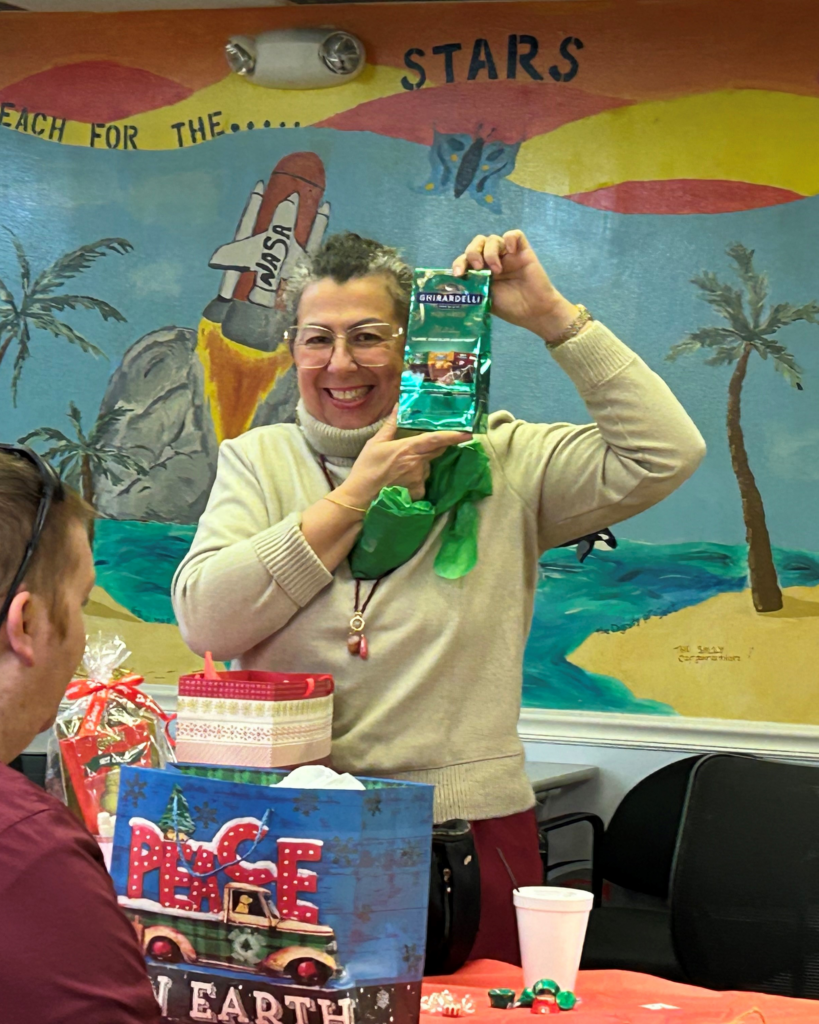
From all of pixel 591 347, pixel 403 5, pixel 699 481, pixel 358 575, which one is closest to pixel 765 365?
pixel 699 481

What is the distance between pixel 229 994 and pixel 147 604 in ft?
10.2

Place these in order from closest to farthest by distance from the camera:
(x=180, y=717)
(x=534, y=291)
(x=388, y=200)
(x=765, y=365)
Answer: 1. (x=180, y=717)
2. (x=534, y=291)
3. (x=765, y=365)
4. (x=388, y=200)

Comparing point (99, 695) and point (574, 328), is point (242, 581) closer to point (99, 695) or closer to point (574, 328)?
point (99, 695)

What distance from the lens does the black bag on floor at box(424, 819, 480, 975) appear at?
1.28 metres

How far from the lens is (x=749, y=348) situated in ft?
12.1

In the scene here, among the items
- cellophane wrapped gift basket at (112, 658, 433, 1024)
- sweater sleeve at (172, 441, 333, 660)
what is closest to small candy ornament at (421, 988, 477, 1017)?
Result: cellophane wrapped gift basket at (112, 658, 433, 1024)

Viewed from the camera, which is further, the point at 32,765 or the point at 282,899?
the point at 32,765

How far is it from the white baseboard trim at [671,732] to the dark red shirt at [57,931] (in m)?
3.00

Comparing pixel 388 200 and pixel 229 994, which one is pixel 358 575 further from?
pixel 388 200

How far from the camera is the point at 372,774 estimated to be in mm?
1519

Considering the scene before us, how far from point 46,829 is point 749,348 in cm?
323

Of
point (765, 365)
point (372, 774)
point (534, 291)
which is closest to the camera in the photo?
point (372, 774)

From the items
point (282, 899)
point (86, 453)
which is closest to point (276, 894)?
point (282, 899)

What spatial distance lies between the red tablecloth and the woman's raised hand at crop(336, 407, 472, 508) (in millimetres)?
619
